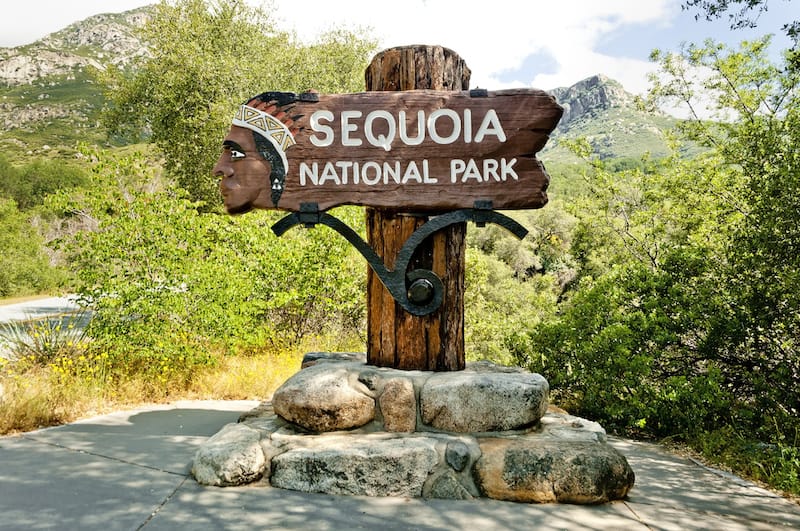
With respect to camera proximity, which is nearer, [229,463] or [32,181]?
[229,463]

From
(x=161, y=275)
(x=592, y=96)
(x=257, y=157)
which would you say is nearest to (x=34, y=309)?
(x=161, y=275)

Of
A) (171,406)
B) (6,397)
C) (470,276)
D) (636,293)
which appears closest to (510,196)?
(636,293)

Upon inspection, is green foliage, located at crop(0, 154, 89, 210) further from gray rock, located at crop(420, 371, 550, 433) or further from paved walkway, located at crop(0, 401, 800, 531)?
gray rock, located at crop(420, 371, 550, 433)

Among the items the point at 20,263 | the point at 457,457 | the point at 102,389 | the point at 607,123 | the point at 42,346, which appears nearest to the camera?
the point at 457,457

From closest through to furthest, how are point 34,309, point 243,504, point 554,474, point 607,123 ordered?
point 243,504 → point 554,474 → point 34,309 → point 607,123

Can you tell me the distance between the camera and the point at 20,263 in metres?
27.2

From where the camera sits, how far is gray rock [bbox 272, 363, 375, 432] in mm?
3926

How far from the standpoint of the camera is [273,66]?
65.0ft

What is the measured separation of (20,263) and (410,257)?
29415 mm

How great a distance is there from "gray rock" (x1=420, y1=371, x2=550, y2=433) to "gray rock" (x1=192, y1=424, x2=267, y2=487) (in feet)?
3.87

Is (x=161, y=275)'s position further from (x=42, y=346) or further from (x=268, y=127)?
(x=268, y=127)

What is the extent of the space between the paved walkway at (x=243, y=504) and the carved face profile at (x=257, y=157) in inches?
78.0

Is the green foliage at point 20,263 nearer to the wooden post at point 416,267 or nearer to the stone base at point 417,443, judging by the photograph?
the wooden post at point 416,267

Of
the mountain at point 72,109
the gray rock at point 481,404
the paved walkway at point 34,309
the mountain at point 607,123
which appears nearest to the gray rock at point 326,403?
the gray rock at point 481,404
